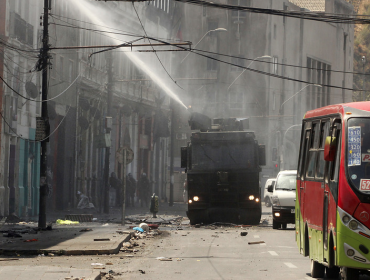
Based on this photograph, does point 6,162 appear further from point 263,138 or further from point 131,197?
point 263,138

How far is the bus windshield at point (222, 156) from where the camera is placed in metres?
25.3

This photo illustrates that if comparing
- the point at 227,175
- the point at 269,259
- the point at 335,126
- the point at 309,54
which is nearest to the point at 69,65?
the point at 227,175

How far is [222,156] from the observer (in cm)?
2544

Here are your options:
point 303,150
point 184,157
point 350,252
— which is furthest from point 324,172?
point 184,157

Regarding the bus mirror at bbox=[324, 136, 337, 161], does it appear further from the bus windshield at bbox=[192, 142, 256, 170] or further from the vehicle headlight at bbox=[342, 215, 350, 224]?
the bus windshield at bbox=[192, 142, 256, 170]

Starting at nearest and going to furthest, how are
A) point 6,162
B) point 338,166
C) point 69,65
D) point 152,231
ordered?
point 338,166
point 152,231
point 6,162
point 69,65

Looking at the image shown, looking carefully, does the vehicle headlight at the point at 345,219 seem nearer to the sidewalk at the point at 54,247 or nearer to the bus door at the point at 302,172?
the bus door at the point at 302,172

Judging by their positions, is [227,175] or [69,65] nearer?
[227,175]

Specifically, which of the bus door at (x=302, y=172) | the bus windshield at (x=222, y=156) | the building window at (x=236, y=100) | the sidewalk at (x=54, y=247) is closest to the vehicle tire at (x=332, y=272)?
the bus door at (x=302, y=172)

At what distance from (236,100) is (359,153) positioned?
65616mm

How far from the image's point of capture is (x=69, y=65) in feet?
131

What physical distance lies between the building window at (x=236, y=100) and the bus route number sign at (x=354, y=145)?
64028mm

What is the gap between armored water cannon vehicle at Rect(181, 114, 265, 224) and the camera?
25.3m

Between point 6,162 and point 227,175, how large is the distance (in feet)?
33.7
